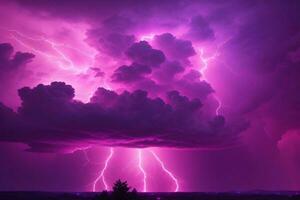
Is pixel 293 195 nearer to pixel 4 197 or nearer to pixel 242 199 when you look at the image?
pixel 242 199

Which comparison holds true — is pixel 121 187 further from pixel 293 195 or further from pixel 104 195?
pixel 293 195

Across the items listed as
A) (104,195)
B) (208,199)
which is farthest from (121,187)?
(208,199)

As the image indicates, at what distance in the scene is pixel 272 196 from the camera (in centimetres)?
19662

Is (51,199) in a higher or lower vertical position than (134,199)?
higher

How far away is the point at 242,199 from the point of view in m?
199

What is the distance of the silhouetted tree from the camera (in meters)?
50.2

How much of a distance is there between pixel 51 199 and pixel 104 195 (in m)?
156

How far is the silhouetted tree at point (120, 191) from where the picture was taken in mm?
50250

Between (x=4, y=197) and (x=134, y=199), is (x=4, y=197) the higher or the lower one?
the higher one

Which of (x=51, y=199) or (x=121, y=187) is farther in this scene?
(x=51, y=199)

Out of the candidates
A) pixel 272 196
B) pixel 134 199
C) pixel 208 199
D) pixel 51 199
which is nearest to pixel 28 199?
pixel 51 199

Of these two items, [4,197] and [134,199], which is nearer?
[134,199]

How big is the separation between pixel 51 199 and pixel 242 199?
8607 cm

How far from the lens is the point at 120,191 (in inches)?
1987
